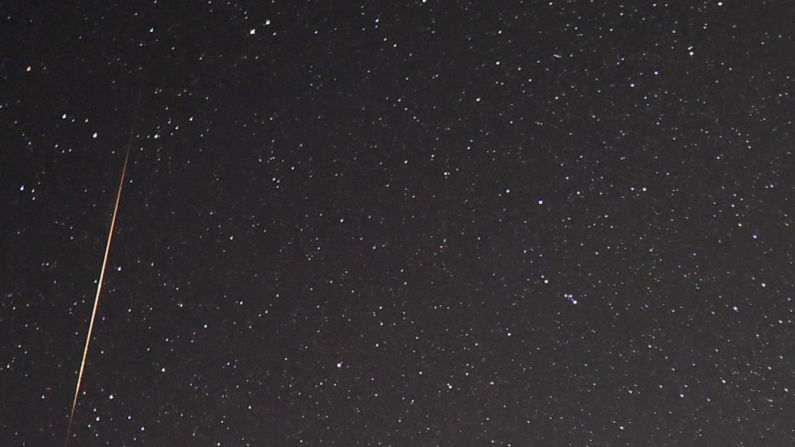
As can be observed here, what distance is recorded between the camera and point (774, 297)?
373mm

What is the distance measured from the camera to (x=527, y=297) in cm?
40

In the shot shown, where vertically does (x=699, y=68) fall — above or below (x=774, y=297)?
above

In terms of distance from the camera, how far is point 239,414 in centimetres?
43

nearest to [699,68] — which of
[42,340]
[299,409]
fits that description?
[299,409]

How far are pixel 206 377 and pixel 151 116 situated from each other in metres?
0.14

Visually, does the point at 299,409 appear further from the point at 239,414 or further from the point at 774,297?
the point at 774,297

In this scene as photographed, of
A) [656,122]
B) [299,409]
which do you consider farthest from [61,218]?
[656,122]

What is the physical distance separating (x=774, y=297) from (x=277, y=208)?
0.24m

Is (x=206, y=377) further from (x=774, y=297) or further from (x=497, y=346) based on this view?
(x=774, y=297)

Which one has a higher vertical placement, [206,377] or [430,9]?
[430,9]

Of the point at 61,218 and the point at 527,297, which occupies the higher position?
the point at 61,218

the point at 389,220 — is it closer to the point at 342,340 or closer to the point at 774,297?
the point at 342,340

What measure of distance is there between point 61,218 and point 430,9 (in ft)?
0.75

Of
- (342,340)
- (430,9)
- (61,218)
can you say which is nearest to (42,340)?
(61,218)
